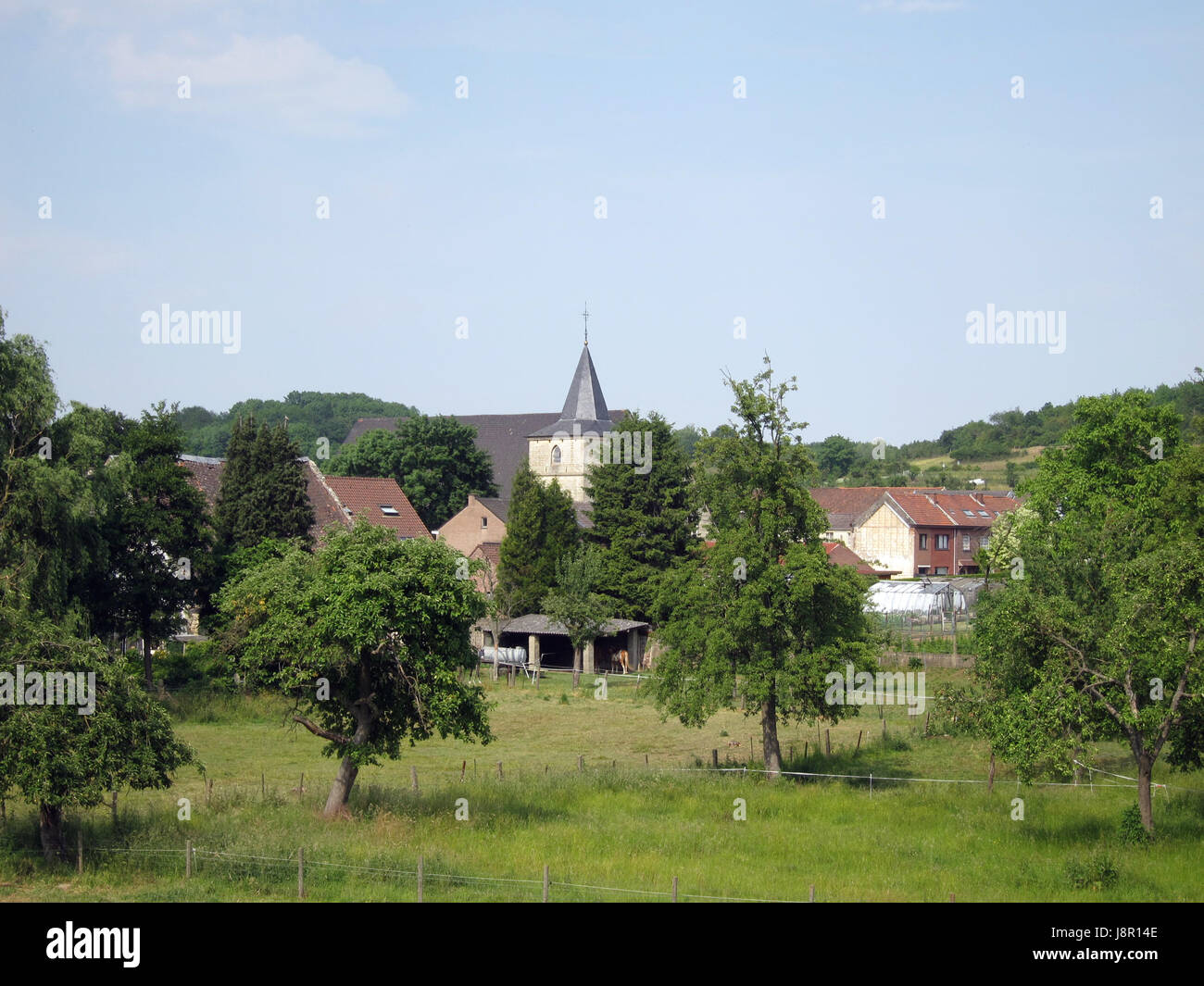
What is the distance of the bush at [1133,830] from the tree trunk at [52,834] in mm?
20145

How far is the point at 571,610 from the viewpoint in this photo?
50.7 meters

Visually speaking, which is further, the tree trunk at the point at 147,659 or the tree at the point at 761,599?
the tree trunk at the point at 147,659

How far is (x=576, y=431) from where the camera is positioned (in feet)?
278

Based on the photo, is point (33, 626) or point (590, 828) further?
point (590, 828)

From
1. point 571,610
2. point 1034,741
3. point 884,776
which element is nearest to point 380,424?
point 571,610

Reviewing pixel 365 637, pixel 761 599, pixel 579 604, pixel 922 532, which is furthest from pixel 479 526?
pixel 365 637

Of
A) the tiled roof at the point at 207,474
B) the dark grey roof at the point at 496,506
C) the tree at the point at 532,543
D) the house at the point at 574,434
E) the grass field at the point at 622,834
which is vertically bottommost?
the grass field at the point at 622,834

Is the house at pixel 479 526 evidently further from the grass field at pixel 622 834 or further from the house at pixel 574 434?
the grass field at pixel 622 834

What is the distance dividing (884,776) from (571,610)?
73.5 feet

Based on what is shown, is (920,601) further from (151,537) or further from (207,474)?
(207,474)

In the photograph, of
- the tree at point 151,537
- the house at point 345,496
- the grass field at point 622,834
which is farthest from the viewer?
the house at point 345,496

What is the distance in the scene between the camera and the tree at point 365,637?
2389cm

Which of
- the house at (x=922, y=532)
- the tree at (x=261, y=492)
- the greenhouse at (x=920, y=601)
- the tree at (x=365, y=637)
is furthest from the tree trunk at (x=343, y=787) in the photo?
the house at (x=922, y=532)
